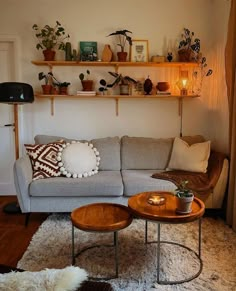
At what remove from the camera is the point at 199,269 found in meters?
2.28

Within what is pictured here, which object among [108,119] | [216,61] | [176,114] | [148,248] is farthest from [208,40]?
[148,248]

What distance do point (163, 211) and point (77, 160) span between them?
53.7 inches

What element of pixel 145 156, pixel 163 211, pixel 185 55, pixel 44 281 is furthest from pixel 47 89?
pixel 44 281

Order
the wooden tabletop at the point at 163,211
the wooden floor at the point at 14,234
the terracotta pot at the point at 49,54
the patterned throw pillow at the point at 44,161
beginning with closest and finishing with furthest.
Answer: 1. the wooden tabletop at the point at 163,211
2. the wooden floor at the point at 14,234
3. the patterned throw pillow at the point at 44,161
4. the terracotta pot at the point at 49,54

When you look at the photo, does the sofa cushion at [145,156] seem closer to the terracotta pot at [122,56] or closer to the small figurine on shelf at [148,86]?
the small figurine on shelf at [148,86]

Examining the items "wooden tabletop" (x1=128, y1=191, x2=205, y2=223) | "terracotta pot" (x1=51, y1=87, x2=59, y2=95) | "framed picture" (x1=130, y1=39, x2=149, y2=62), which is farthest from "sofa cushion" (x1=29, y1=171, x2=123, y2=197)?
"framed picture" (x1=130, y1=39, x2=149, y2=62)

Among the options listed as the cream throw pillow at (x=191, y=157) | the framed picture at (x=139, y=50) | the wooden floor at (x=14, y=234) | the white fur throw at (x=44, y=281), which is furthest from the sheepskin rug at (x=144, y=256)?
the framed picture at (x=139, y=50)

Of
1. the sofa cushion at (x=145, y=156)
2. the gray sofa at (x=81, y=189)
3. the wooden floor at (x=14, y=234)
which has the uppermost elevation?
the sofa cushion at (x=145, y=156)

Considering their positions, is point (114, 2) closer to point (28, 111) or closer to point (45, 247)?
point (28, 111)

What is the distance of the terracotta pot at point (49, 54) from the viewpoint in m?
3.82

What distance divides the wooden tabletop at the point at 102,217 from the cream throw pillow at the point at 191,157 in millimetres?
1230

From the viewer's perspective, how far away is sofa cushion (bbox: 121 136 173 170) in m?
3.68

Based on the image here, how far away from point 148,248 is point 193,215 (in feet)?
2.19

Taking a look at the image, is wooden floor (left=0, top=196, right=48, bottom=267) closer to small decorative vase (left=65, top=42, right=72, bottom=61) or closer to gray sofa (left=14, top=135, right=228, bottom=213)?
gray sofa (left=14, top=135, right=228, bottom=213)
